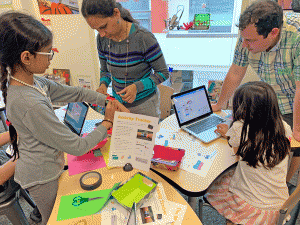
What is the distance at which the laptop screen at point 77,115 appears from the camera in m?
1.53

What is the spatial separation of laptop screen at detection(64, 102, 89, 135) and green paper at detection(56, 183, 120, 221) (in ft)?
1.72

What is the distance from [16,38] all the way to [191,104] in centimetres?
124

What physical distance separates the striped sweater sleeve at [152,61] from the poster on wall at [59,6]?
189 cm

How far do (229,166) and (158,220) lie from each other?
0.61 meters

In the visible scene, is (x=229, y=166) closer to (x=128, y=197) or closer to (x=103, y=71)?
(x=128, y=197)

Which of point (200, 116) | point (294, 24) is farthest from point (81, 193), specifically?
point (294, 24)

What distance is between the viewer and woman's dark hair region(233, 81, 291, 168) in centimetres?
121

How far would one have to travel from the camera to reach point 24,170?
1092 millimetres

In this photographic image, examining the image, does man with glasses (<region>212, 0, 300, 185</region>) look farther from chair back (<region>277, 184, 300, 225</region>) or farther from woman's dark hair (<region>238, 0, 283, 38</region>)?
chair back (<region>277, 184, 300, 225</region>)

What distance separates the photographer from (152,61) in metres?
1.59

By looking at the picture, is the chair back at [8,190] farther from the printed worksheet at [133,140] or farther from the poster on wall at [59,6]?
the poster on wall at [59,6]

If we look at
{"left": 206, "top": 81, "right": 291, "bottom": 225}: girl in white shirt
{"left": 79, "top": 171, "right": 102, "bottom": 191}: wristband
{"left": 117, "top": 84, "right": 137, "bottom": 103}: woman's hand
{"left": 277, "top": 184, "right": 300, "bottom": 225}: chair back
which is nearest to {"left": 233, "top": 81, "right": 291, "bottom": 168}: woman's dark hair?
{"left": 206, "top": 81, "right": 291, "bottom": 225}: girl in white shirt

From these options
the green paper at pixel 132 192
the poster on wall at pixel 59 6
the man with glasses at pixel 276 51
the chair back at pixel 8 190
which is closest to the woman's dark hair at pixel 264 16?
the man with glasses at pixel 276 51

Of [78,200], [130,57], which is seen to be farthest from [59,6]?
[78,200]
